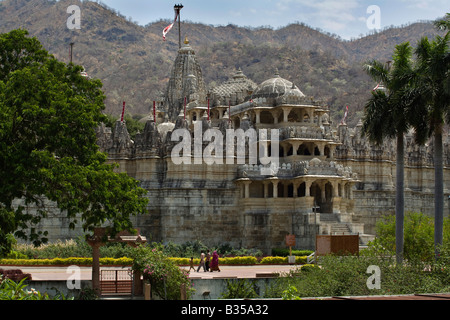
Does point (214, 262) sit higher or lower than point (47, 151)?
lower

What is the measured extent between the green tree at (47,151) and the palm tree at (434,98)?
14186mm

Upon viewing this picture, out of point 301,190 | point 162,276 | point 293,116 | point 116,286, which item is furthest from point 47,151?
point 293,116

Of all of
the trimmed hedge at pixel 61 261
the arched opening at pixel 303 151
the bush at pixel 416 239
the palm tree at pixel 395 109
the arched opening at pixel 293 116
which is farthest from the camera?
the arched opening at pixel 293 116

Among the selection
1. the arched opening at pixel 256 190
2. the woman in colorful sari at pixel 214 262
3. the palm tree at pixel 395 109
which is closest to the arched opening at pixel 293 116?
the arched opening at pixel 256 190

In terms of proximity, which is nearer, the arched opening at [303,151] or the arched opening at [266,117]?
the arched opening at [303,151]

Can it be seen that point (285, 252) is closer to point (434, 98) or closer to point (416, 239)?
point (416, 239)

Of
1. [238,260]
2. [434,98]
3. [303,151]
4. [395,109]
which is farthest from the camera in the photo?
[303,151]

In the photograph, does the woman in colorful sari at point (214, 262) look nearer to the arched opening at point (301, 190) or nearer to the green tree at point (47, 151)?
the green tree at point (47, 151)

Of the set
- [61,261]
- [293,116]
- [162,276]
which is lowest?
[61,261]

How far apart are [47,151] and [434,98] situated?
18237mm

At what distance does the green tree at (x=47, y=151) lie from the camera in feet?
99.1

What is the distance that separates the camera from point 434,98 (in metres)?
35.3

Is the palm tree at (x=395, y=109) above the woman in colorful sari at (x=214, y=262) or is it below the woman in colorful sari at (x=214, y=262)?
above
